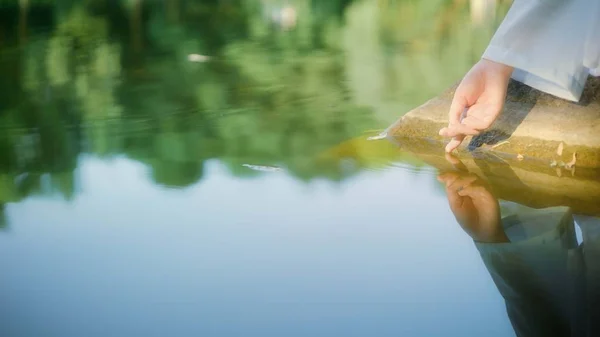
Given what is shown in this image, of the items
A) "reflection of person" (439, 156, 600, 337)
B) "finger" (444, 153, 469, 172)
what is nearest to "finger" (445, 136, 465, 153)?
"finger" (444, 153, 469, 172)

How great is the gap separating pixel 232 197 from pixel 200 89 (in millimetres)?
1527

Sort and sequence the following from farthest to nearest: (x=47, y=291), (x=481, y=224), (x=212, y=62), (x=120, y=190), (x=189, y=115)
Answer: (x=212, y=62)
(x=189, y=115)
(x=120, y=190)
(x=481, y=224)
(x=47, y=291)

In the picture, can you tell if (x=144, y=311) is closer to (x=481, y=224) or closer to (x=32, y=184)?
(x=481, y=224)

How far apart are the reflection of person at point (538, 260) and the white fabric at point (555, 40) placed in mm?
296

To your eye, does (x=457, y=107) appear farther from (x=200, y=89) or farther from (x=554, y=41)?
(x=200, y=89)

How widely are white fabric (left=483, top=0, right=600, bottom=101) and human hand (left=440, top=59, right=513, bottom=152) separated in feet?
1.06

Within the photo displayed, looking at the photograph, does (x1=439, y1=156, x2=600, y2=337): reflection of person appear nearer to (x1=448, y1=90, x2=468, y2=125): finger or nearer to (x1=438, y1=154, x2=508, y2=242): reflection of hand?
(x1=438, y1=154, x2=508, y2=242): reflection of hand

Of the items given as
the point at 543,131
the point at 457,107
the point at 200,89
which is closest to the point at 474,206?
the point at 457,107

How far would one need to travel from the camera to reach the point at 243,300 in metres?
1.52

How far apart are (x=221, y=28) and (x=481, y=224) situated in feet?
14.1

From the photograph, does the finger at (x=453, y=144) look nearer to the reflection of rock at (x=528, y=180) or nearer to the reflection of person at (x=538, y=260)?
the reflection of rock at (x=528, y=180)

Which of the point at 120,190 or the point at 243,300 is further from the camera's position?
the point at 120,190

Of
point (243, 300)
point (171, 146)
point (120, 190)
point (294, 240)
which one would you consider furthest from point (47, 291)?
point (171, 146)

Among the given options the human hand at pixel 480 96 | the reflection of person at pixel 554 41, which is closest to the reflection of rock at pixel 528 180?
the human hand at pixel 480 96
